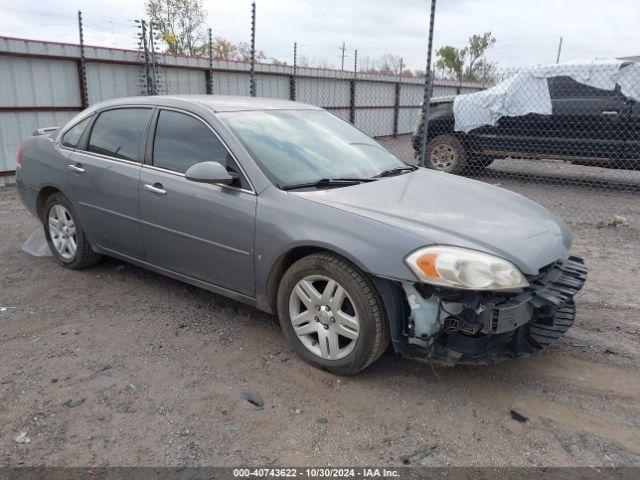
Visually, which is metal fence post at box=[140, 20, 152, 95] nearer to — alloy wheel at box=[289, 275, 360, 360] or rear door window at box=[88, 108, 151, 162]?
rear door window at box=[88, 108, 151, 162]

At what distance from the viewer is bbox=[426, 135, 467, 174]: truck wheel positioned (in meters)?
10.4

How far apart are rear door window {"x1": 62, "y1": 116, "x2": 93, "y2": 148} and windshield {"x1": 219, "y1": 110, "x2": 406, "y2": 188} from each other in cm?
167

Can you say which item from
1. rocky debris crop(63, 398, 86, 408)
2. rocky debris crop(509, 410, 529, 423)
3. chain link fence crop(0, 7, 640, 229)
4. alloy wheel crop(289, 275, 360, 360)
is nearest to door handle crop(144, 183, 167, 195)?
alloy wheel crop(289, 275, 360, 360)

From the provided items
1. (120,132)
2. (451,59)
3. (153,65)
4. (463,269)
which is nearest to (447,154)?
(153,65)

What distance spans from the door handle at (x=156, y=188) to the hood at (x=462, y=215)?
112 cm

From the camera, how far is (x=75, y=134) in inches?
188

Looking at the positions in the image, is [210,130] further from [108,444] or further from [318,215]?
[108,444]

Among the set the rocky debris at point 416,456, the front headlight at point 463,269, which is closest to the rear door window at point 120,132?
the front headlight at point 463,269

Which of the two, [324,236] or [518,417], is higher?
[324,236]

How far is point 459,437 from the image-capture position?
2.72 metres

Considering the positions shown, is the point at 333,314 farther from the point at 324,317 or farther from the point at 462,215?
the point at 462,215

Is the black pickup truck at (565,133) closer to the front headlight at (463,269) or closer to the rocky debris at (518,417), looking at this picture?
the front headlight at (463,269)

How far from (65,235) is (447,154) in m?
7.58

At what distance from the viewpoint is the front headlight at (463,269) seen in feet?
8.94
